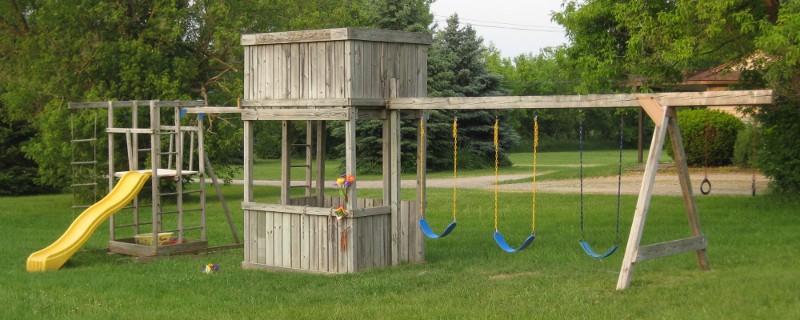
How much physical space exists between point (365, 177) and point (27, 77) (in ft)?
45.6

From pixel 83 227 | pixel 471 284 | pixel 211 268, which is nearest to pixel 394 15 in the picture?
pixel 83 227

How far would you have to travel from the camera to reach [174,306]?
34.1 ft

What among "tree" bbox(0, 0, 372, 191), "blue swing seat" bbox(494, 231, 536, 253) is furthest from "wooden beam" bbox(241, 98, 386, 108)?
"tree" bbox(0, 0, 372, 191)

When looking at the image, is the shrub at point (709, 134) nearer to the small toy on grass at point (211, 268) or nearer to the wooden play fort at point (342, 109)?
the wooden play fort at point (342, 109)

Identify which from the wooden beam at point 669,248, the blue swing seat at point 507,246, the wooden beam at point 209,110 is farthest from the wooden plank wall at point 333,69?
the wooden beam at point 669,248

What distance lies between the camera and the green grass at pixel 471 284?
9.15m

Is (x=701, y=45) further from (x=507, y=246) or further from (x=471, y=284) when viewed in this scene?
(x=471, y=284)

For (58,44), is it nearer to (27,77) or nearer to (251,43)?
(27,77)

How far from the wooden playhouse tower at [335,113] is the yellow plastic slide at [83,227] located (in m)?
2.44

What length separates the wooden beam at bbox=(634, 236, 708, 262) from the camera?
1036 centimetres

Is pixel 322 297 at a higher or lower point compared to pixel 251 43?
lower

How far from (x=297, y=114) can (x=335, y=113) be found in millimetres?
671

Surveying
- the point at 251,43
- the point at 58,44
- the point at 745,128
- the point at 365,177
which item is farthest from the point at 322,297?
the point at 365,177

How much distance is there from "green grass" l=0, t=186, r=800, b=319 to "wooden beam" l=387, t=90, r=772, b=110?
1.83 m
